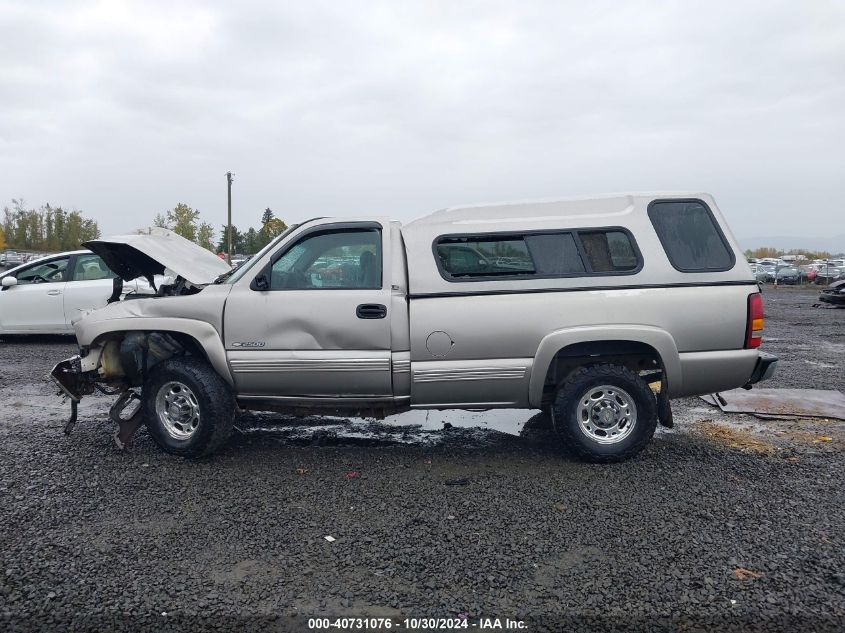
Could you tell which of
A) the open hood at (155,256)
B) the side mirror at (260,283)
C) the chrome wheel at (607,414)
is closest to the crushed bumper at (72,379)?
the open hood at (155,256)

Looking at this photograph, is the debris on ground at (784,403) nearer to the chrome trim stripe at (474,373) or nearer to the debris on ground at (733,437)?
the debris on ground at (733,437)

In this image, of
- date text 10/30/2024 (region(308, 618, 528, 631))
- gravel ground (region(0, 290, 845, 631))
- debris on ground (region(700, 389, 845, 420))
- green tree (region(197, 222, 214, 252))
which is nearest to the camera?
date text 10/30/2024 (region(308, 618, 528, 631))

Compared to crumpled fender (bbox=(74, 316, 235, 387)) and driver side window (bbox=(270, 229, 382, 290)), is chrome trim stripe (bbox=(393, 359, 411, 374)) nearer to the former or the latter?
driver side window (bbox=(270, 229, 382, 290))

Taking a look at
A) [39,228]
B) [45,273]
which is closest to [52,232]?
[39,228]

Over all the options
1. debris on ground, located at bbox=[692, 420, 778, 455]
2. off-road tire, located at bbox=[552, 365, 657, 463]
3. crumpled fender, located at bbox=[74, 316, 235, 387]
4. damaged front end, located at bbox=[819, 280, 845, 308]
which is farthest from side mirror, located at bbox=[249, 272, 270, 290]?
damaged front end, located at bbox=[819, 280, 845, 308]

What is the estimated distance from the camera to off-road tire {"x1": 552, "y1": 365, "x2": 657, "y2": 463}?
16.5ft

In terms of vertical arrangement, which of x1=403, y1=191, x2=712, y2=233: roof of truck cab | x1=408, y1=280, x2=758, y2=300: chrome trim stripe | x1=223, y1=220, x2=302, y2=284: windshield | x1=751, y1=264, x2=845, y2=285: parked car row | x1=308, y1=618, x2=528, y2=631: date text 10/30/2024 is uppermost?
x1=751, y1=264, x2=845, y2=285: parked car row

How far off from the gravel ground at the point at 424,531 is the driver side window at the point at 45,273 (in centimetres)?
632

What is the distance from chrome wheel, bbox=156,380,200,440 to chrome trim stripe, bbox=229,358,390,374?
536 mm

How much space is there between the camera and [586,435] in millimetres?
5082

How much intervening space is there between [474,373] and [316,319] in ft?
4.23

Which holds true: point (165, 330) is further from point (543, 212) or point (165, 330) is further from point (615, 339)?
point (615, 339)

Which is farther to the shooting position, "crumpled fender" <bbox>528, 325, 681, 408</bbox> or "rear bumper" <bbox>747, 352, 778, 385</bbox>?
"rear bumper" <bbox>747, 352, 778, 385</bbox>

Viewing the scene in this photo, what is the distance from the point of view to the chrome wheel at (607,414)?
16.7 ft
